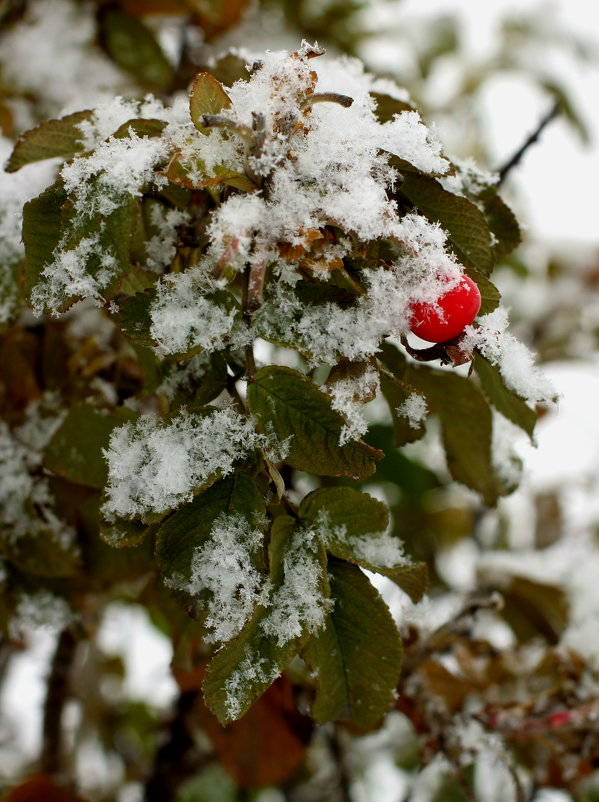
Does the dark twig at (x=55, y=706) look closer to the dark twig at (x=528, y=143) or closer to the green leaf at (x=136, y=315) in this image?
the green leaf at (x=136, y=315)

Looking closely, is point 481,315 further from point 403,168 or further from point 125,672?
point 125,672

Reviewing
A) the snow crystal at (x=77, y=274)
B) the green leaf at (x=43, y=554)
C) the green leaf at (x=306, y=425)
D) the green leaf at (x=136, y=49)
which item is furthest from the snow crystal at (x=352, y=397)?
the green leaf at (x=136, y=49)

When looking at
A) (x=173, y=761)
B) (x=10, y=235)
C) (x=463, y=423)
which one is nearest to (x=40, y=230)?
(x=10, y=235)

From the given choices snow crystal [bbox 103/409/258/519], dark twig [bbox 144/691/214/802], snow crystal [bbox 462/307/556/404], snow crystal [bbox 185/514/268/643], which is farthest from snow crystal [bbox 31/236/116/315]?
dark twig [bbox 144/691/214/802]

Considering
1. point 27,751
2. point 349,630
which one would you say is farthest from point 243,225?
point 27,751

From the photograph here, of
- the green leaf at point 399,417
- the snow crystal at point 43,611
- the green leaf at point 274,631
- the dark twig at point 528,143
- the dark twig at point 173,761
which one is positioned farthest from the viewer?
the dark twig at point 173,761

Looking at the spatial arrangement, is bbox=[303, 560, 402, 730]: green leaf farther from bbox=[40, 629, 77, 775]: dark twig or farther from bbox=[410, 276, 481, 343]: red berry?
bbox=[40, 629, 77, 775]: dark twig
